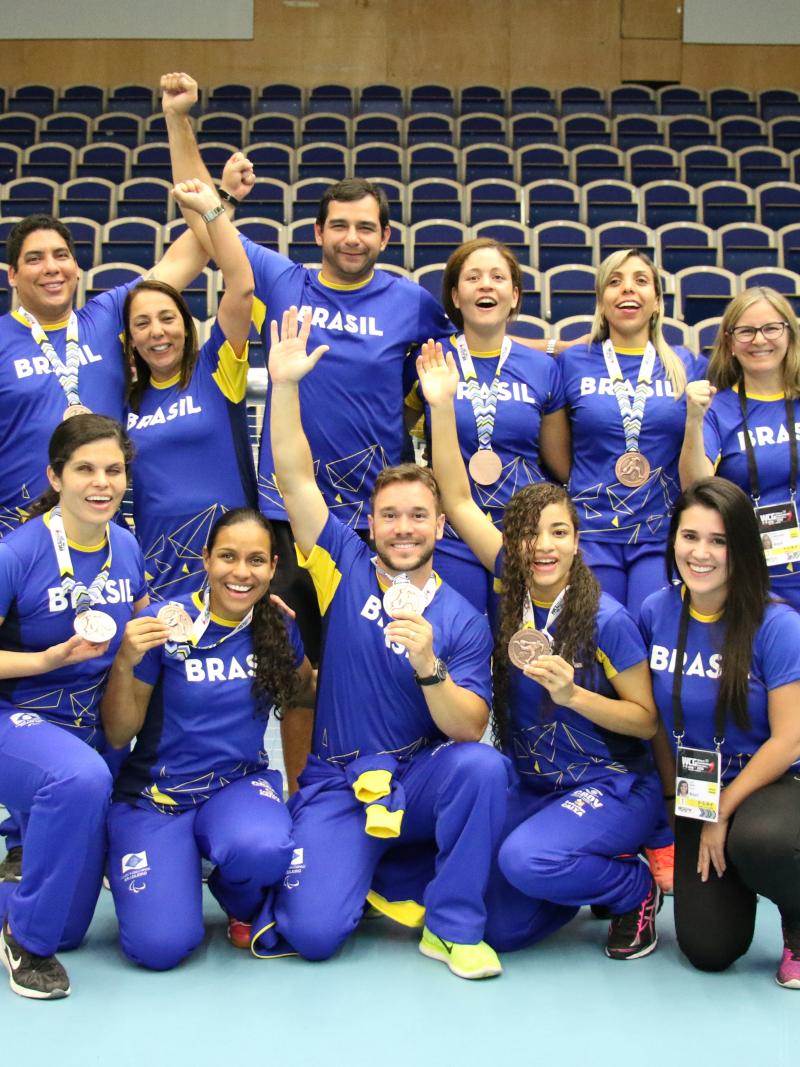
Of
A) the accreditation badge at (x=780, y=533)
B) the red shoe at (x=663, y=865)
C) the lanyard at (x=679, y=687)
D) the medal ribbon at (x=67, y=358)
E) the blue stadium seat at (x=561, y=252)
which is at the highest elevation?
the blue stadium seat at (x=561, y=252)

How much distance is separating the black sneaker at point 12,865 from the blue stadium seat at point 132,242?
6.15 m

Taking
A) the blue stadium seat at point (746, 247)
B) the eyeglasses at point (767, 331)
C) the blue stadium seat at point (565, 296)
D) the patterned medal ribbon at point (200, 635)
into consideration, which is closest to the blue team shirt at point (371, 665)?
the patterned medal ribbon at point (200, 635)

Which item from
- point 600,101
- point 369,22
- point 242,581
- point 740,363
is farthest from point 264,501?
point 369,22

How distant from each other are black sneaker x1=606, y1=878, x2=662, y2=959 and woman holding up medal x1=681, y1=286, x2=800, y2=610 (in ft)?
3.34

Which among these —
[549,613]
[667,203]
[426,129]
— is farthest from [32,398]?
[426,129]

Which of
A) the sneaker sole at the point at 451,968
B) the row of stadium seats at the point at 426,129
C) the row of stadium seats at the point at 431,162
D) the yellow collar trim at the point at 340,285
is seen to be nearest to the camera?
the sneaker sole at the point at 451,968

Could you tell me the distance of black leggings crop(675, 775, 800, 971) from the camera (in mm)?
2814

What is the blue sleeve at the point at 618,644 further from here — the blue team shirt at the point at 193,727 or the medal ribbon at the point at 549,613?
the blue team shirt at the point at 193,727

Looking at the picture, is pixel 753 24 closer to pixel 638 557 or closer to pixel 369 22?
pixel 369 22

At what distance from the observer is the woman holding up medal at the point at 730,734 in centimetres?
286

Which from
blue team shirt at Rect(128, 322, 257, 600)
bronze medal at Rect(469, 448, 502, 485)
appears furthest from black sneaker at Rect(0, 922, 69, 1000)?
bronze medal at Rect(469, 448, 502, 485)

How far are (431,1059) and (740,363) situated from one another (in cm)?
223

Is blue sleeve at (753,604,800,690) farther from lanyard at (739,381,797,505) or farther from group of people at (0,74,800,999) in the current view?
lanyard at (739,381,797,505)

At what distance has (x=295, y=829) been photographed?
3105 mm
